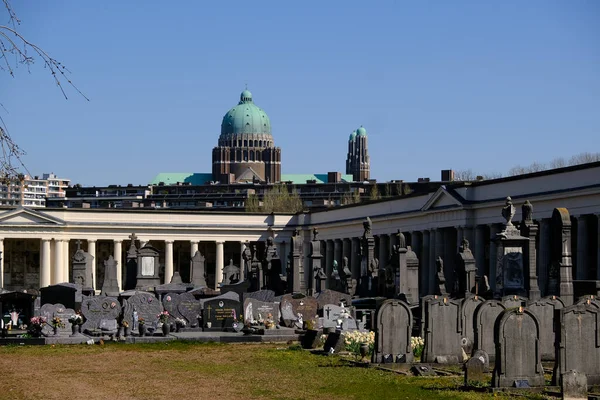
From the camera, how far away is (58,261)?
396ft

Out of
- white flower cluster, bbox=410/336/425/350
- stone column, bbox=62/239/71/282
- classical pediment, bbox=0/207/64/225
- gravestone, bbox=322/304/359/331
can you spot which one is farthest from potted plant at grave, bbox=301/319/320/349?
stone column, bbox=62/239/71/282

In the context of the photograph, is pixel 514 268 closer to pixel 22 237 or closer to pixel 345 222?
pixel 345 222

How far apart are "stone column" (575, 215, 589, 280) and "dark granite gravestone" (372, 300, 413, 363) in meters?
37.7

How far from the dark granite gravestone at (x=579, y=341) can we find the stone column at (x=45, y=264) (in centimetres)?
9889

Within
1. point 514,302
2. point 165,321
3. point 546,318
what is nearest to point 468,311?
point 514,302

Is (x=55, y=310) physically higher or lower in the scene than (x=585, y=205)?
lower

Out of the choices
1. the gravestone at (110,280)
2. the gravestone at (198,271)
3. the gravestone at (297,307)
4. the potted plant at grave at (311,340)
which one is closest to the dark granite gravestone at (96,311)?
the gravestone at (297,307)

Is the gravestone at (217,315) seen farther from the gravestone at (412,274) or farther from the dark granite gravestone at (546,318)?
the dark granite gravestone at (546,318)

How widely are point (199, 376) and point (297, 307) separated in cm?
1885

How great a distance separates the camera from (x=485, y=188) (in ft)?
282

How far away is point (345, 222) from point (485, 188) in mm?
31962

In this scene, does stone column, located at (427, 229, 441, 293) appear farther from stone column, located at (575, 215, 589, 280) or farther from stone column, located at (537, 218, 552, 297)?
stone column, located at (575, 215, 589, 280)

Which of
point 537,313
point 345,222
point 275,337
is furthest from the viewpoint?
point 345,222

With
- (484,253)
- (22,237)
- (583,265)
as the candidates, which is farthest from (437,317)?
(22,237)
